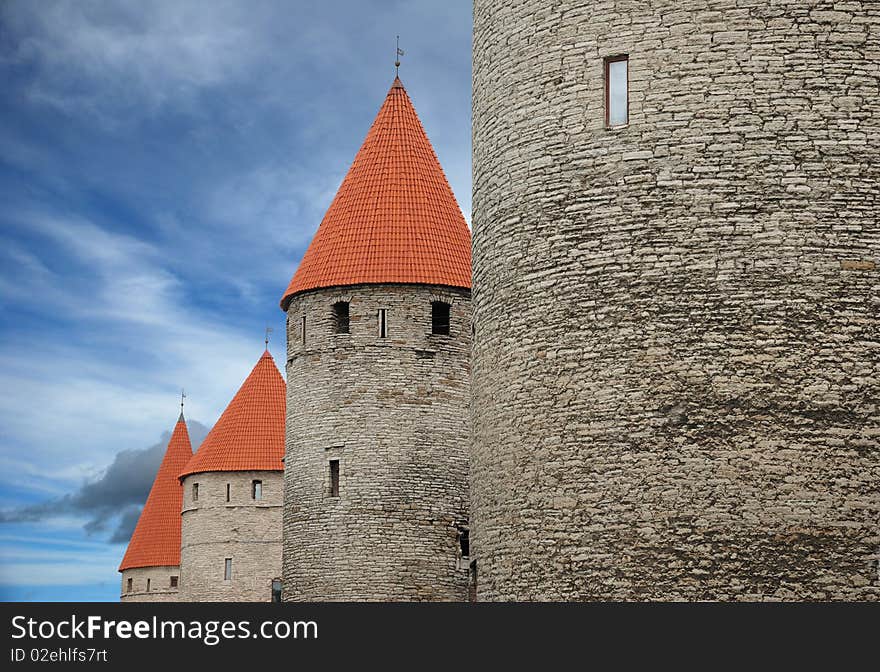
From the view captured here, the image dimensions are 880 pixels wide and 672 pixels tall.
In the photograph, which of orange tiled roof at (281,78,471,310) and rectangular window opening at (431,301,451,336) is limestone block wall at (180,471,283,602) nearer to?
orange tiled roof at (281,78,471,310)

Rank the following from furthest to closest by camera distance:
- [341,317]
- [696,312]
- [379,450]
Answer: [341,317]
[379,450]
[696,312]

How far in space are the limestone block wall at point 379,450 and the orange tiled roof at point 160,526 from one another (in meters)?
20.0

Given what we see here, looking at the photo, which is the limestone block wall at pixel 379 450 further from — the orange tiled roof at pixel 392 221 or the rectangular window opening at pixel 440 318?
the orange tiled roof at pixel 392 221

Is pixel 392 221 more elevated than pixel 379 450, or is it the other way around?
pixel 392 221

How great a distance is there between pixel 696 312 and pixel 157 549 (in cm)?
3396

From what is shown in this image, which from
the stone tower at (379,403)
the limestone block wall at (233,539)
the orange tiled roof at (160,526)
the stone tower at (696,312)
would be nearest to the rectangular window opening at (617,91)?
the stone tower at (696,312)

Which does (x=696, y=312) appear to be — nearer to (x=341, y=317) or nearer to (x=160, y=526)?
(x=341, y=317)

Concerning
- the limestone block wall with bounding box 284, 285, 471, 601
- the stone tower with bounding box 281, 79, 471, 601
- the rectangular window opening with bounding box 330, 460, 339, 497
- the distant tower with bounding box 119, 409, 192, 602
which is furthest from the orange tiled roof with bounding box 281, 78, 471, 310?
the distant tower with bounding box 119, 409, 192, 602

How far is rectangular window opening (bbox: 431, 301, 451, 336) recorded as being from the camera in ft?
81.8

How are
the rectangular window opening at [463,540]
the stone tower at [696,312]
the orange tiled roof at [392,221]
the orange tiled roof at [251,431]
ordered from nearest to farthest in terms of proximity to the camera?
1. the stone tower at [696,312]
2. the rectangular window opening at [463,540]
3. the orange tiled roof at [392,221]
4. the orange tiled roof at [251,431]

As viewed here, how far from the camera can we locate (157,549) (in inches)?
1731

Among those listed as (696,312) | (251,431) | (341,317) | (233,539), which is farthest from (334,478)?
(251,431)

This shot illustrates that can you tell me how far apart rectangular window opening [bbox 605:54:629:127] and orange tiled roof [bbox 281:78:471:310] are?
11.8 meters

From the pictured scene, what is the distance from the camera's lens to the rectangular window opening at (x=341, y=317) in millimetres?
24938
